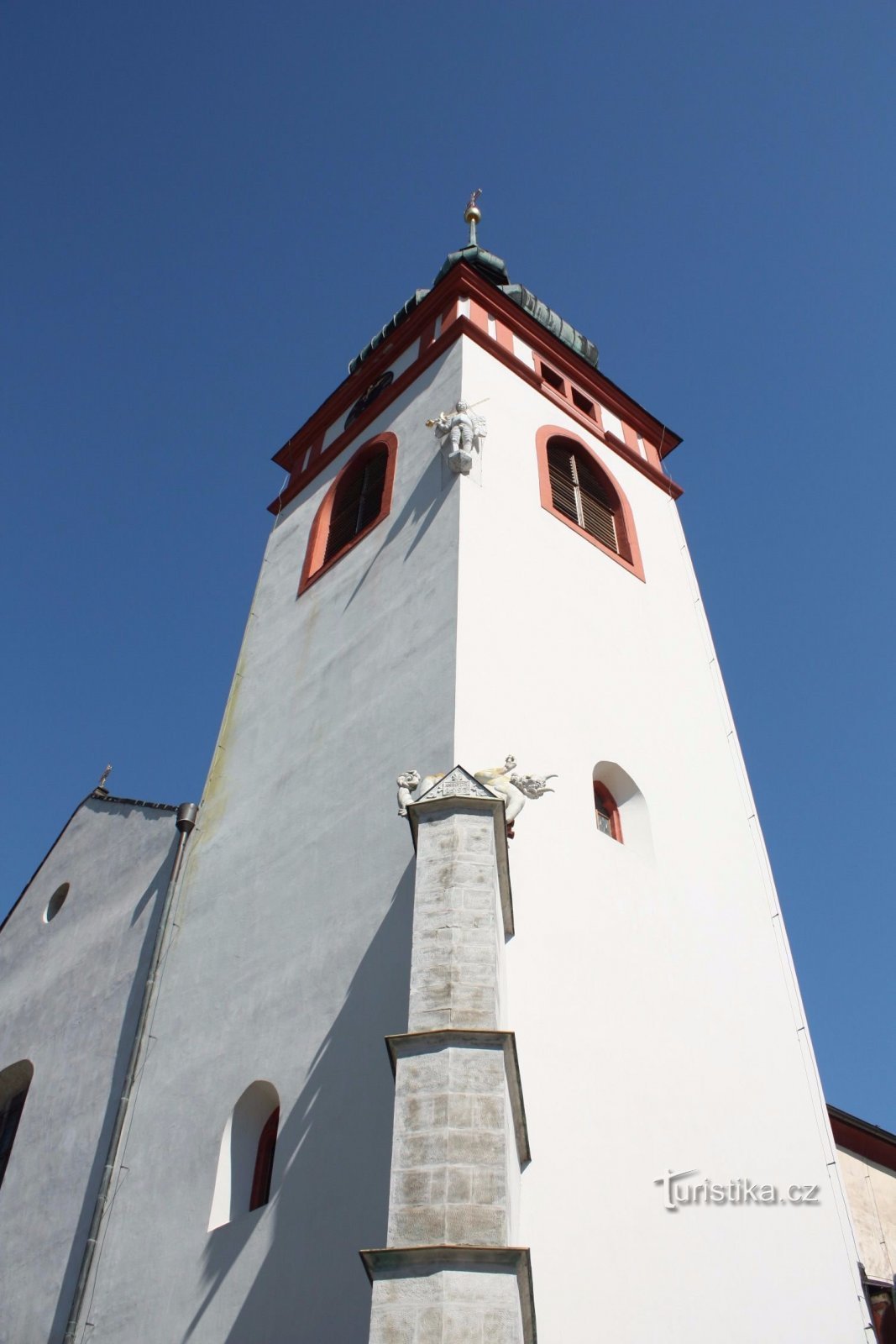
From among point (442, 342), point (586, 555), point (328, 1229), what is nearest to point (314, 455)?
point (442, 342)

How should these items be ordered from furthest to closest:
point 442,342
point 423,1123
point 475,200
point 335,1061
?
point 475,200 < point 442,342 < point 335,1061 < point 423,1123

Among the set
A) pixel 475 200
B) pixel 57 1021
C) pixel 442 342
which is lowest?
pixel 57 1021

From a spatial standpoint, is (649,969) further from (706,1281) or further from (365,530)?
(365,530)

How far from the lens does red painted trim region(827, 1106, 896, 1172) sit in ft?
42.4

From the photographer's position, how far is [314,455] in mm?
17750

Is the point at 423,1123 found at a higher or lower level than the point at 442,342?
lower

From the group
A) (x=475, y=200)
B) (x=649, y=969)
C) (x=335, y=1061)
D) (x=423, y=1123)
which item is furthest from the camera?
(x=475, y=200)

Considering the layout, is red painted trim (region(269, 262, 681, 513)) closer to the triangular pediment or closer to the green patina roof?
the green patina roof

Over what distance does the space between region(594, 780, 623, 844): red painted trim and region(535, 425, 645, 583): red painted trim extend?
12.0ft

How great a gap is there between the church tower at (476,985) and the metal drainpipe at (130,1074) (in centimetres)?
5

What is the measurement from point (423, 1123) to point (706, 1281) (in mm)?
3185

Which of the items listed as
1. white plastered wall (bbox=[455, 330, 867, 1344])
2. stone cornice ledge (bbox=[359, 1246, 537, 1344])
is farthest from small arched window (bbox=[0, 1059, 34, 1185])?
stone cornice ledge (bbox=[359, 1246, 537, 1344])

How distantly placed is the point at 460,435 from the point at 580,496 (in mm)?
2293

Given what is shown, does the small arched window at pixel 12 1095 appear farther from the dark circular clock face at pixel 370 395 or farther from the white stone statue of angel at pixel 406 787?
the dark circular clock face at pixel 370 395
